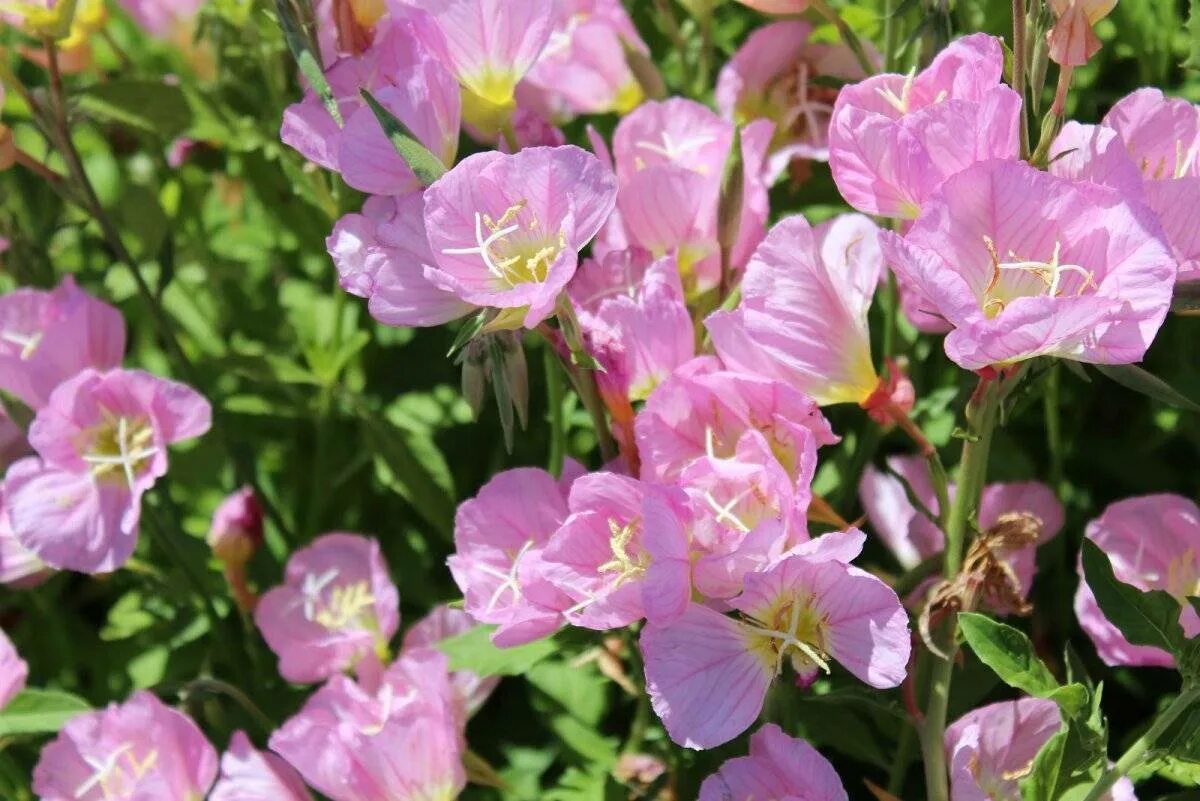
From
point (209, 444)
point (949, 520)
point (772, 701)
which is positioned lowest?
point (209, 444)

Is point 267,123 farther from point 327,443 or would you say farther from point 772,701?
point 772,701

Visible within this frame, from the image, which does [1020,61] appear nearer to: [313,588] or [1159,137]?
[1159,137]

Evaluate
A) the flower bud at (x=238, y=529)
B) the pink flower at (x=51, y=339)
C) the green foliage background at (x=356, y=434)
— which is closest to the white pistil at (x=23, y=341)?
the pink flower at (x=51, y=339)

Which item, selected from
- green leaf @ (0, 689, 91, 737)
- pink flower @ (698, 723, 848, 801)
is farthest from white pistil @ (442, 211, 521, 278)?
green leaf @ (0, 689, 91, 737)

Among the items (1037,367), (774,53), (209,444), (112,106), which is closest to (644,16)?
(774,53)

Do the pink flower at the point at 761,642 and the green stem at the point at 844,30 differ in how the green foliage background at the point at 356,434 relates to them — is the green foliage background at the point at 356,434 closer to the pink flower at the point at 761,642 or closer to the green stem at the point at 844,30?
the green stem at the point at 844,30

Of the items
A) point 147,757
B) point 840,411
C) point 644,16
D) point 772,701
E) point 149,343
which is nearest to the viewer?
point 772,701

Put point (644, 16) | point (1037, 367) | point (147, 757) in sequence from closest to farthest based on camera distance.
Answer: point (1037, 367) → point (147, 757) → point (644, 16)
